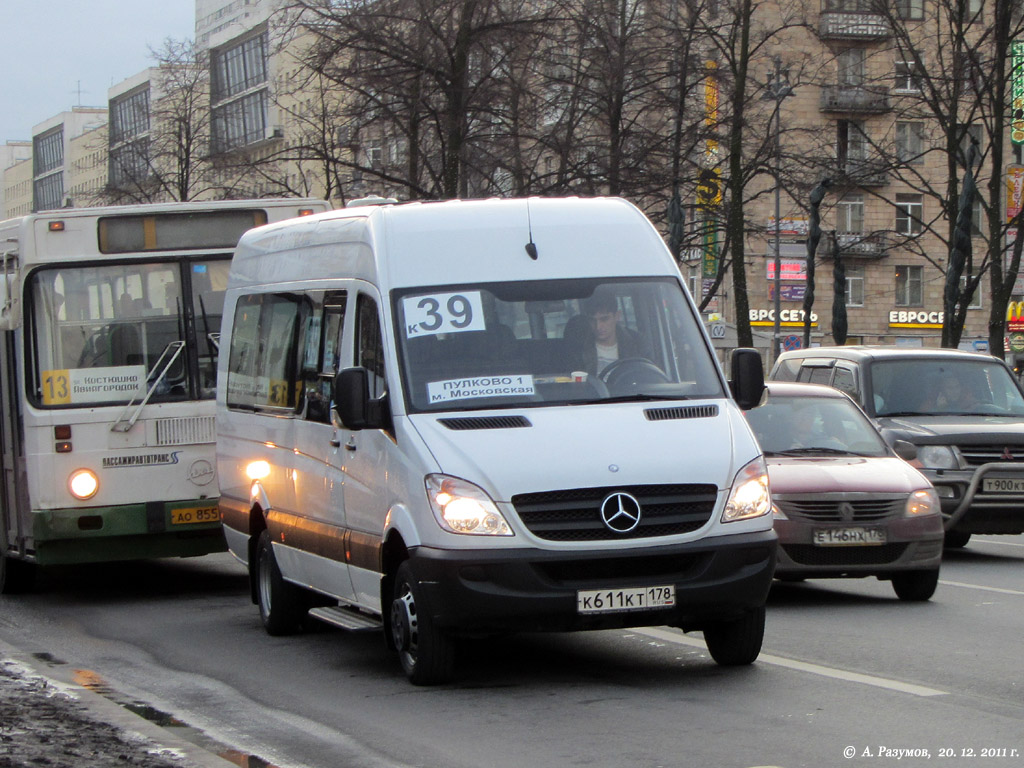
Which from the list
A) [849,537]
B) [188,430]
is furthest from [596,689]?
[188,430]

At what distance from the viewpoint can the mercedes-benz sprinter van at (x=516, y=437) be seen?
8.43m

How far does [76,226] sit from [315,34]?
15494 millimetres

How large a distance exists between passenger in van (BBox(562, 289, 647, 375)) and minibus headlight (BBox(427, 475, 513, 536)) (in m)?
1.05

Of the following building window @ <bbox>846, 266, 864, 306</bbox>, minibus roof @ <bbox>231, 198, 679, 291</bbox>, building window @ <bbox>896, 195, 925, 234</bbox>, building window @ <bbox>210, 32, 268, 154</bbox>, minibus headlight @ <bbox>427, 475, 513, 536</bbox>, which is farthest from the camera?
building window @ <bbox>210, 32, 268, 154</bbox>

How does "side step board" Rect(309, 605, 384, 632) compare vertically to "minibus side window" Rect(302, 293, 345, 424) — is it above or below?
below

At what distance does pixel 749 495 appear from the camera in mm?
8766

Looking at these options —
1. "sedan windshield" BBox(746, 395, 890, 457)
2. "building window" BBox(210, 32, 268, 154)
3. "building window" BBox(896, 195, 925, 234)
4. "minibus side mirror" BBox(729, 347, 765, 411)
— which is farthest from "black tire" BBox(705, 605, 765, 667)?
"building window" BBox(210, 32, 268, 154)

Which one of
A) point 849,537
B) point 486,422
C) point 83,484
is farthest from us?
point 83,484

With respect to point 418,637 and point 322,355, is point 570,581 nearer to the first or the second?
point 418,637

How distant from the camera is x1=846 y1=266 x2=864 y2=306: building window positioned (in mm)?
76688

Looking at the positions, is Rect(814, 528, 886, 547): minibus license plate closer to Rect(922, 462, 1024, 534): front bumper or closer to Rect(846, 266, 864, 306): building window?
Rect(922, 462, 1024, 534): front bumper

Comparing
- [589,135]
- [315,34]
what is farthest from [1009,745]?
[589,135]

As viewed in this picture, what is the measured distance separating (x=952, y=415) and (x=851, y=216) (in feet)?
199

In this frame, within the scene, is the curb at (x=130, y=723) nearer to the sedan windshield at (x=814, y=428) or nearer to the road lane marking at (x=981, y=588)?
the sedan windshield at (x=814, y=428)
